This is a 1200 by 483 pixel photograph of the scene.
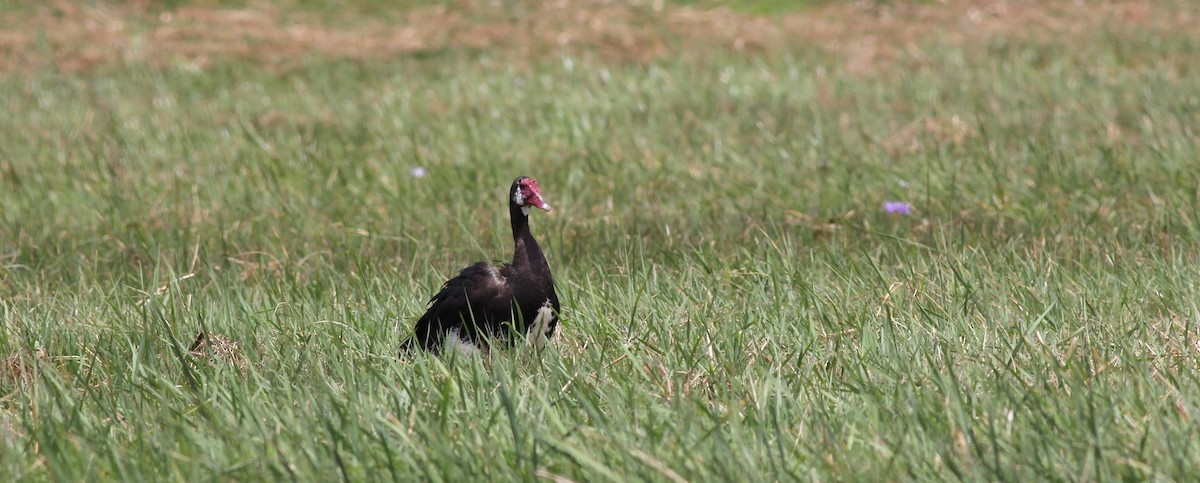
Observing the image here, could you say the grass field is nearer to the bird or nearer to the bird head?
the bird

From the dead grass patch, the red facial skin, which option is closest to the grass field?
the dead grass patch

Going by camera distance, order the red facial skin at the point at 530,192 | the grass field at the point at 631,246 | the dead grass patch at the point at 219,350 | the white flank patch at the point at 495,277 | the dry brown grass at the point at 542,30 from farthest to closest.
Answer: the dry brown grass at the point at 542,30, the red facial skin at the point at 530,192, the white flank patch at the point at 495,277, the dead grass patch at the point at 219,350, the grass field at the point at 631,246

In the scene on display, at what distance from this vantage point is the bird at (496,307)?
391cm

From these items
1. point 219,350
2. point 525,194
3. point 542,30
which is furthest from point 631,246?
point 542,30

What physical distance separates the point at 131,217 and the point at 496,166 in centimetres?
178

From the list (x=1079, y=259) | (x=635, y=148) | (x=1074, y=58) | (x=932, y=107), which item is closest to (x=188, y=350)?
(x=1079, y=259)

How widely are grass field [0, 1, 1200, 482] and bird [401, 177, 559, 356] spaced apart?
0.11 meters

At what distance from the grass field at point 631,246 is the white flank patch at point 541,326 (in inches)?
2.8

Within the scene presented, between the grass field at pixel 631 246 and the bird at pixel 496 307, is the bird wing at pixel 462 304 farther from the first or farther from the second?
the grass field at pixel 631 246

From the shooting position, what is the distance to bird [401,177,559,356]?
154 inches

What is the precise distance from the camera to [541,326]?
3.91 m

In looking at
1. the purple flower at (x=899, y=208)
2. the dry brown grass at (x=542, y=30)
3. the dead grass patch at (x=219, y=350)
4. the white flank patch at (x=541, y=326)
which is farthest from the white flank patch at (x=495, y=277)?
the dry brown grass at (x=542, y=30)

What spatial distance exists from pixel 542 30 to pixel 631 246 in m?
6.53

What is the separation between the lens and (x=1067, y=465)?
2510mm
